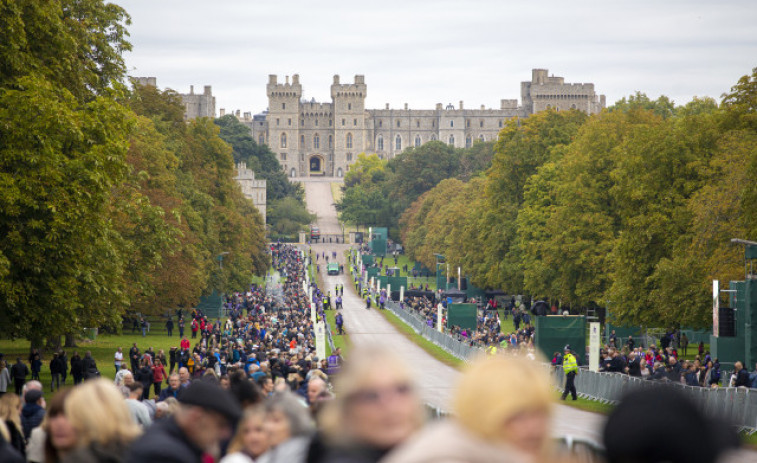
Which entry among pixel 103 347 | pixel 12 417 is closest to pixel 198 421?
pixel 12 417

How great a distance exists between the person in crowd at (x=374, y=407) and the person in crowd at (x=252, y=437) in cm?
207

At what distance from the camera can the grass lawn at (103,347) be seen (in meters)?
31.6

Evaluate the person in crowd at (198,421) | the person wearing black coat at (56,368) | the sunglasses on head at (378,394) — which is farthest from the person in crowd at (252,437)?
the person wearing black coat at (56,368)

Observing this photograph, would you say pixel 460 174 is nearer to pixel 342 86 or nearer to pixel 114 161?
pixel 342 86

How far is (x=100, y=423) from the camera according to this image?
5.45 m

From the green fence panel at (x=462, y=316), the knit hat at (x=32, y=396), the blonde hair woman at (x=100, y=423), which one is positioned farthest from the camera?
the green fence panel at (x=462, y=316)

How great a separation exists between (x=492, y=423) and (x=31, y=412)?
918 centimetres

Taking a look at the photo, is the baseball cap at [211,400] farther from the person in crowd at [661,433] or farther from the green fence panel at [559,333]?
the green fence panel at [559,333]

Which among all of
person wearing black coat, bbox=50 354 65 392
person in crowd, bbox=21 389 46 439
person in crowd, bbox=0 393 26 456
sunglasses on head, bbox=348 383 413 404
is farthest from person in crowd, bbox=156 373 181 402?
sunglasses on head, bbox=348 383 413 404

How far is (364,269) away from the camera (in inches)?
3593

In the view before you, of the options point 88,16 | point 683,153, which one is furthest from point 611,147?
point 88,16

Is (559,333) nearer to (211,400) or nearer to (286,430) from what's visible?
(286,430)

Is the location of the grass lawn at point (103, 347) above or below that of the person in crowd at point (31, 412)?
below

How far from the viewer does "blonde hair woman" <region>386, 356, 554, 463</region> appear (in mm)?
3285
